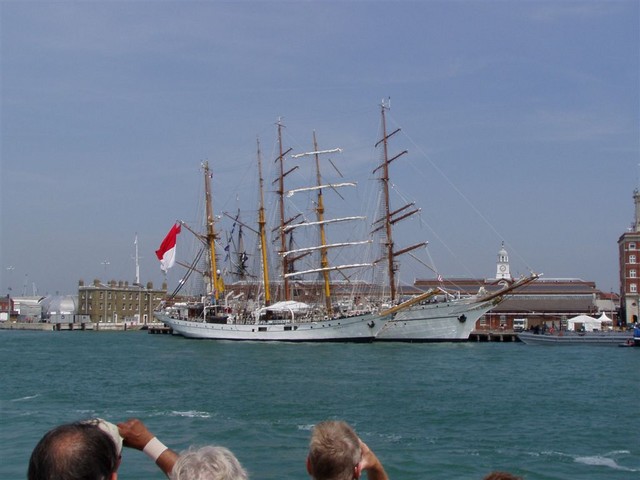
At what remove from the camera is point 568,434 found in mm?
20531

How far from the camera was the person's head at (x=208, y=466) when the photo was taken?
3232 mm

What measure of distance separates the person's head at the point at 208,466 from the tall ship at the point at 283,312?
66378 mm

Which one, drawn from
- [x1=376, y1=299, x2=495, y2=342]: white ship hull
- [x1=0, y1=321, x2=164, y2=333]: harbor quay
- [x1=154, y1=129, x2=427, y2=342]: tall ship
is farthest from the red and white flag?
[x1=0, y1=321, x2=164, y2=333]: harbor quay

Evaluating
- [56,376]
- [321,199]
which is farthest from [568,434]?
[321,199]

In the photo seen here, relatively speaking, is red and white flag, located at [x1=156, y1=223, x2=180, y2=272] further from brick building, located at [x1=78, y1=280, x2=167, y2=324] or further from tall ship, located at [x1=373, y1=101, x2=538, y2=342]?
brick building, located at [x1=78, y1=280, x2=167, y2=324]

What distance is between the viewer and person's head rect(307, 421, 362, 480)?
4.00 metres

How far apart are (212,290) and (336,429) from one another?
8935cm

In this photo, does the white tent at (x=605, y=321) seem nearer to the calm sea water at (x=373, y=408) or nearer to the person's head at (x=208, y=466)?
the calm sea water at (x=373, y=408)

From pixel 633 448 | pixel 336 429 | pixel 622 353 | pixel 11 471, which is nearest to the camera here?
pixel 336 429

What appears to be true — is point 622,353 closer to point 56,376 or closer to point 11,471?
point 56,376

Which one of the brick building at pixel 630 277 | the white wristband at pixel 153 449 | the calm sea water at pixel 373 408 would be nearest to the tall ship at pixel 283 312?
the calm sea water at pixel 373 408

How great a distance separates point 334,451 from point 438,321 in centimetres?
6687

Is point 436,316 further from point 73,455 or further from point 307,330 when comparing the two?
point 73,455

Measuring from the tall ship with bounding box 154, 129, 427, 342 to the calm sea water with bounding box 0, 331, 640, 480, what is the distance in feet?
74.3
